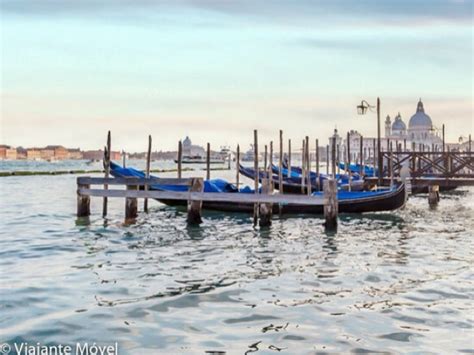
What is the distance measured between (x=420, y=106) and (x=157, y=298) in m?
128

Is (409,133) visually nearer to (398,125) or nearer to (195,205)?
(398,125)

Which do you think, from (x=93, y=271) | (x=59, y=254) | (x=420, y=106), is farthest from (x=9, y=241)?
(x=420, y=106)

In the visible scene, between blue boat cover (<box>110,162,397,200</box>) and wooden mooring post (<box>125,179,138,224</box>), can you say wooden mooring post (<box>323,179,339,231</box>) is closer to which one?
blue boat cover (<box>110,162,397,200</box>)

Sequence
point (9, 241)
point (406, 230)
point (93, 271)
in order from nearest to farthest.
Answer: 1. point (93, 271)
2. point (9, 241)
3. point (406, 230)

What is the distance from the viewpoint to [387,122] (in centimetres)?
13750

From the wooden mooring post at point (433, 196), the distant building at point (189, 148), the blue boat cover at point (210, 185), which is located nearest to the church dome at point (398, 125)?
the distant building at point (189, 148)

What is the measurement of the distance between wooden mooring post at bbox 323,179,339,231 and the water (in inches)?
14.3

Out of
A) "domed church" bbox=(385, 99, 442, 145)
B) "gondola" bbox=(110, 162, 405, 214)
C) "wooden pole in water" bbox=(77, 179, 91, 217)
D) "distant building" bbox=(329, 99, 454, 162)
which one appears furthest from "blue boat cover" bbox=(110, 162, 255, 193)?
"domed church" bbox=(385, 99, 442, 145)

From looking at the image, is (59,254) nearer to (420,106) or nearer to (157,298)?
(157,298)

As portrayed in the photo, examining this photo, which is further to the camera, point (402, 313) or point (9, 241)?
point (9, 241)

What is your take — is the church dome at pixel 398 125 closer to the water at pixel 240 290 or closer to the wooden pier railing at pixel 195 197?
the water at pixel 240 290

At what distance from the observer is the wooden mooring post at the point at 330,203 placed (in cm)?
1185

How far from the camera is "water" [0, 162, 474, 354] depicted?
5.16 metres

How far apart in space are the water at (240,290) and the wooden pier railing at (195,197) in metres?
0.54
